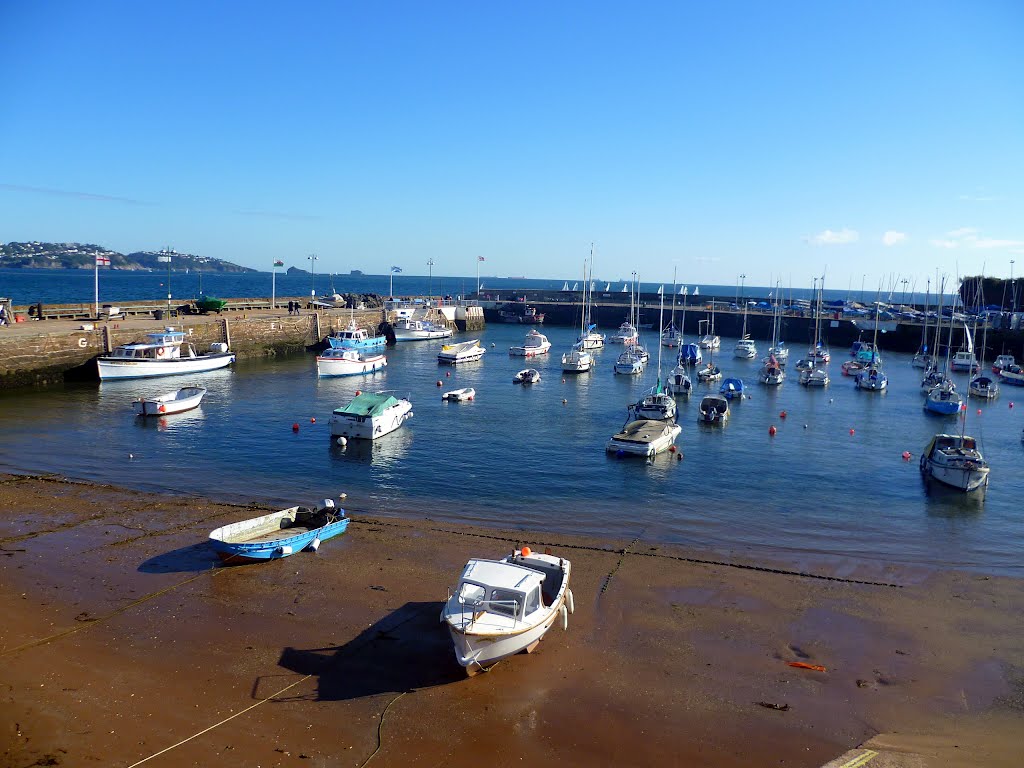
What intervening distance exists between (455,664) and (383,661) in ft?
5.10

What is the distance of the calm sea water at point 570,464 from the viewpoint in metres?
27.6

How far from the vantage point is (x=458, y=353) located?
71625 millimetres

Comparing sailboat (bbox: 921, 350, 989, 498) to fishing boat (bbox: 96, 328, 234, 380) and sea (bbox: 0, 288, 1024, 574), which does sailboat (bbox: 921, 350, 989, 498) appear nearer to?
sea (bbox: 0, 288, 1024, 574)

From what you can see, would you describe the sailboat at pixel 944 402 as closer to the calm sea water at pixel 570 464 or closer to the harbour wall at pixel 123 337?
the calm sea water at pixel 570 464

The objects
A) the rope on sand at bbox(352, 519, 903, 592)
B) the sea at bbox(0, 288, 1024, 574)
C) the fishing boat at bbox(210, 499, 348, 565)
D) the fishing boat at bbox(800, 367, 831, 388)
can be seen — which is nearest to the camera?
the fishing boat at bbox(210, 499, 348, 565)

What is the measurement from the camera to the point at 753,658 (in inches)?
693

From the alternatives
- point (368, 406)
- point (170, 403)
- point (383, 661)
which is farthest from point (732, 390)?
point (383, 661)

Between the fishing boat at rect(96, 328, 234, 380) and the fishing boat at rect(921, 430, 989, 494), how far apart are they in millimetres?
49024

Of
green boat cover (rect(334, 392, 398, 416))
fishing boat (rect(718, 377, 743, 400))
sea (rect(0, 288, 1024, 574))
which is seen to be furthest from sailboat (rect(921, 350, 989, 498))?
green boat cover (rect(334, 392, 398, 416))

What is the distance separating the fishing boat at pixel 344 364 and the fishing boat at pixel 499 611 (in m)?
46.0

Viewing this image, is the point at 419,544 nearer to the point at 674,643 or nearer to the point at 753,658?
the point at 674,643

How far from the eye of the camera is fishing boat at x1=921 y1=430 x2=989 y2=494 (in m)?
32.5

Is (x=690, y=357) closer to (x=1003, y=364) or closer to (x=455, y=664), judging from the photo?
(x=1003, y=364)

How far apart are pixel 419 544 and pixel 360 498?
6.37 metres
